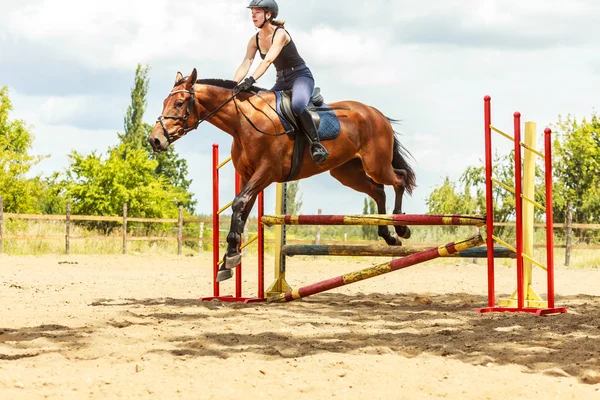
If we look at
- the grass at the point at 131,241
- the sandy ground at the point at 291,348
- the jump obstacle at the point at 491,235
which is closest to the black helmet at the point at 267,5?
the jump obstacle at the point at 491,235

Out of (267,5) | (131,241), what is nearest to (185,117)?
(267,5)

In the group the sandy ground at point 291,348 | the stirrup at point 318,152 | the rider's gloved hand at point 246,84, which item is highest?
the rider's gloved hand at point 246,84

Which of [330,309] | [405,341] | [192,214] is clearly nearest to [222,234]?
[192,214]

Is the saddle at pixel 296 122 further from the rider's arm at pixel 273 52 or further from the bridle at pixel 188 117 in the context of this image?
the rider's arm at pixel 273 52

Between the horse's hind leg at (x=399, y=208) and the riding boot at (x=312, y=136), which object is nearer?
the riding boot at (x=312, y=136)

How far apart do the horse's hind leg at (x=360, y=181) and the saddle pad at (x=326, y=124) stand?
75 cm

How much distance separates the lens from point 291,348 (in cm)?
499

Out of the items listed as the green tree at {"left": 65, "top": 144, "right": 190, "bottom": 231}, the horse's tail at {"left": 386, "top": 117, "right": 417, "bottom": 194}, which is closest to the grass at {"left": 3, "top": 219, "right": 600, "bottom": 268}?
the green tree at {"left": 65, "top": 144, "right": 190, "bottom": 231}

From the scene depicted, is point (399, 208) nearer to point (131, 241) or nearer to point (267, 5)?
point (267, 5)

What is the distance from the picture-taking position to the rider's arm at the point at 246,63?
7.36 metres

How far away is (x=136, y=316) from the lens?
259 inches

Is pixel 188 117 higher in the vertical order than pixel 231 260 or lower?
higher

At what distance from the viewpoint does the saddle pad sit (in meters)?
7.20

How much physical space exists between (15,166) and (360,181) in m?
21.8
